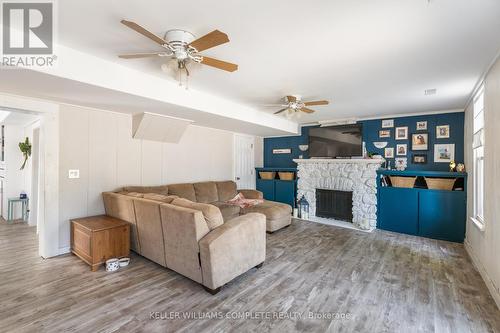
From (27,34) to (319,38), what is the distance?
8.53 feet

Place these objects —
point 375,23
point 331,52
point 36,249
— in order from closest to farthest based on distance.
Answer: point 375,23 < point 331,52 < point 36,249

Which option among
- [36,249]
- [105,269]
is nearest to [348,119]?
[105,269]

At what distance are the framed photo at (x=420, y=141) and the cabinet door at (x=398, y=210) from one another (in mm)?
949

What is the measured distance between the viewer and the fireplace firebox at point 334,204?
5312mm

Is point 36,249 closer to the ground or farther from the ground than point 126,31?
closer to the ground

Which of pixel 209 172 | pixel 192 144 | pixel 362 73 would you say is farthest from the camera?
pixel 209 172

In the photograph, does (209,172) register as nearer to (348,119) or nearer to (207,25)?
(348,119)

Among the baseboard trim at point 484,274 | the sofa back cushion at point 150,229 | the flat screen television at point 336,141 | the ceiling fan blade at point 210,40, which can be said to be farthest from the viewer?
the flat screen television at point 336,141

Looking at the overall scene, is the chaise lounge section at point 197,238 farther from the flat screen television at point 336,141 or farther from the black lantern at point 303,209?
the flat screen television at point 336,141

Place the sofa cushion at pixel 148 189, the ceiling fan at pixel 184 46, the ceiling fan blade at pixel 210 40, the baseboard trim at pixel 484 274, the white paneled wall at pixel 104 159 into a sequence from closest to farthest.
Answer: the ceiling fan blade at pixel 210 40 < the ceiling fan at pixel 184 46 < the baseboard trim at pixel 484 274 < the white paneled wall at pixel 104 159 < the sofa cushion at pixel 148 189

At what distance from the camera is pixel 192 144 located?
518 centimetres

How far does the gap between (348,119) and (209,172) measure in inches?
138

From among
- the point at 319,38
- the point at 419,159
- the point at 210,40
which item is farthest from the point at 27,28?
the point at 419,159

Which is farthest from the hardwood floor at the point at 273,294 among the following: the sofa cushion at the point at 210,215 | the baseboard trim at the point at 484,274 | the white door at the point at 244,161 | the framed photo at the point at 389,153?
the white door at the point at 244,161
